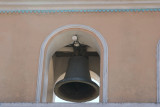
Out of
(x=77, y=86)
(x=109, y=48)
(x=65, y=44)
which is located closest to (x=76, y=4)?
(x=65, y=44)

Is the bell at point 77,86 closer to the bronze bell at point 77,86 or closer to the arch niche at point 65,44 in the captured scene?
the bronze bell at point 77,86

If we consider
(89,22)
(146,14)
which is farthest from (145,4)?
(89,22)

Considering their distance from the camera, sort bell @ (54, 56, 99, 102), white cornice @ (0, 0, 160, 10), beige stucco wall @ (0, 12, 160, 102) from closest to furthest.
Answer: beige stucco wall @ (0, 12, 160, 102), white cornice @ (0, 0, 160, 10), bell @ (54, 56, 99, 102)

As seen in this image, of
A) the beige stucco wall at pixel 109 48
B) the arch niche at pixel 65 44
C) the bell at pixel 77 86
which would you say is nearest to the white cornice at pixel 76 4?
the beige stucco wall at pixel 109 48

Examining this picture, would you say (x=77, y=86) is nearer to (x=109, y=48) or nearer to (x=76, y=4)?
(x=109, y=48)

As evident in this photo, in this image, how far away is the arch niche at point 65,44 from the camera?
10062 millimetres

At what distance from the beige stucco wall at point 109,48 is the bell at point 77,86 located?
84 cm

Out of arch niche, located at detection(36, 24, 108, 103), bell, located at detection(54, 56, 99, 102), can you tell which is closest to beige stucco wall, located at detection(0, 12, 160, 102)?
arch niche, located at detection(36, 24, 108, 103)

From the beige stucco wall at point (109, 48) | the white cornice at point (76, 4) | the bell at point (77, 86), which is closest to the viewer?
the beige stucco wall at point (109, 48)

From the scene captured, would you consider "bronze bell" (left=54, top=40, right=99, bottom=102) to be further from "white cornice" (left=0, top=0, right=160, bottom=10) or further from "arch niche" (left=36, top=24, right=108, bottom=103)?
"white cornice" (left=0, top=0, right=160, bottom=10)

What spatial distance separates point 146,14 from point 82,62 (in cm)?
154

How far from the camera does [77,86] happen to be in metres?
11.2

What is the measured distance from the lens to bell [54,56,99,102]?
10.9 metres

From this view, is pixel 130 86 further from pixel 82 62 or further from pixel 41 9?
pixel 41 9
